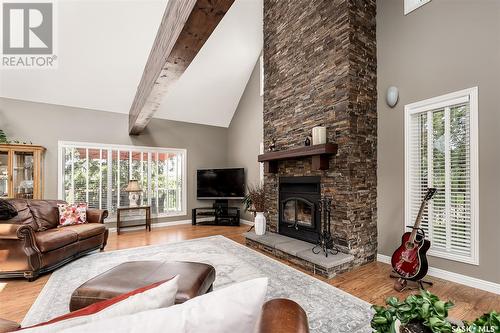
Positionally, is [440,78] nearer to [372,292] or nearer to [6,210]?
[372,292]

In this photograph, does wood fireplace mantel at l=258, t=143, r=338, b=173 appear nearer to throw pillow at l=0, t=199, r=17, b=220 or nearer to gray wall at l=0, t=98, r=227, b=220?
gray wall at l=0, t=98, r=227, b=220

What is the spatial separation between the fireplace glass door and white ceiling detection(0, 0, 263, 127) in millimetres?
3081

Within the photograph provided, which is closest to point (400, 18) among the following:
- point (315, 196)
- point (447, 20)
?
point (447, 20)

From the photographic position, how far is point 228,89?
20.4 feet

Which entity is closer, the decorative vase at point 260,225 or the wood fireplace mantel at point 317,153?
the wood fireplace mantel at point 317,153

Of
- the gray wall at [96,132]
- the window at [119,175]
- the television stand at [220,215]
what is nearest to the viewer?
the gray wall at [96,132]

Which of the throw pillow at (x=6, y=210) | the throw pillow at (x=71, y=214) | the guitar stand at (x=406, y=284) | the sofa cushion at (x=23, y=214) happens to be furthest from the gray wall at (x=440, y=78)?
the throw pillow at (x=6, y=210)

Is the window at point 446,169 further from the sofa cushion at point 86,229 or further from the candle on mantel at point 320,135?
the sofa cushion at point 86,229

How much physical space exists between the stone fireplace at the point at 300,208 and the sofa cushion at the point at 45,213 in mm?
3573

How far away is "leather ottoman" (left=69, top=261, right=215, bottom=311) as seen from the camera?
1.62m

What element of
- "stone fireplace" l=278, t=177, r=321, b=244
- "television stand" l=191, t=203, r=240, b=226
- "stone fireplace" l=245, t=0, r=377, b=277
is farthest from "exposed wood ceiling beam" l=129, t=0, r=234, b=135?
"television stand" l=191, t=203, r=240, b=226

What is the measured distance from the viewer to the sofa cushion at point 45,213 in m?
3.51

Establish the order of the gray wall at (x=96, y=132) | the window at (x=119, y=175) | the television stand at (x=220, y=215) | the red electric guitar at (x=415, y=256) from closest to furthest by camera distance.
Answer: the red electric guitar at (x=415, y=256)
the gray wall at (x=96, y=132)
the window at (x=119, y=175)
the television stand at (x=220, y=215)

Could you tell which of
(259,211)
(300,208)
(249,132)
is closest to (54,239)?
(259,211)
